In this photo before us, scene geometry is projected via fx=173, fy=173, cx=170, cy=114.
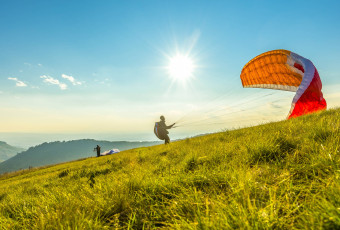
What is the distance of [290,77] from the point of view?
18.7 metres

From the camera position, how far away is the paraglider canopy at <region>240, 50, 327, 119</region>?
12.8 meters

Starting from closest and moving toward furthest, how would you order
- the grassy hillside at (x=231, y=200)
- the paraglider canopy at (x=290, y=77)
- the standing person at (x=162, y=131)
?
the grassy hillside at (x=231, y=200) → the paraglider canopy at (x=290, y=77) → the standing person at (x=162, y=131)

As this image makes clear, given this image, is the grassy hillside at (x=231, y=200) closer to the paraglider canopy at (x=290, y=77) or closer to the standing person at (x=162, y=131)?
the paraglider canopy at (x=290, y=77)

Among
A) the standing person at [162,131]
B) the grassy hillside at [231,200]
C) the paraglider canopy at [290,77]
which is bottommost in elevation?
the grassy hillside at [231,200]

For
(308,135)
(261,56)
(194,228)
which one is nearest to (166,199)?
(194,228)

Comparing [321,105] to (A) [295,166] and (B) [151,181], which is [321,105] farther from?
(B) [151,181]

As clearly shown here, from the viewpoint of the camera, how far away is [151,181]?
8.73 ft

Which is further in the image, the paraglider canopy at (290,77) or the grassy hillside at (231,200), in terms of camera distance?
the paraglider canopy at (290,77)

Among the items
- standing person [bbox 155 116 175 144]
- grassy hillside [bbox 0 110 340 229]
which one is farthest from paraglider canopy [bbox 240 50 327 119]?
standing person [bbox 155 116 175 144]

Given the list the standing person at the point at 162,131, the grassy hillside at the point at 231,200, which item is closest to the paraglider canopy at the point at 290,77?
the grassy hillside at the point at 231,200

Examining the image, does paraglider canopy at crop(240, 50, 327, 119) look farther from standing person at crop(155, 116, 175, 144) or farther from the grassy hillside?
standing person at crop(155, 116, 175, 144)

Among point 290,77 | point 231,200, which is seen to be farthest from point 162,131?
point 231,200

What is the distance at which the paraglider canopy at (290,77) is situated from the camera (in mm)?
12750

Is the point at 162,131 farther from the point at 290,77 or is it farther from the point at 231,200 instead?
the point at 231,200
